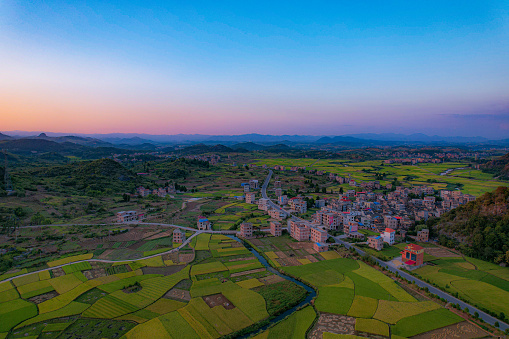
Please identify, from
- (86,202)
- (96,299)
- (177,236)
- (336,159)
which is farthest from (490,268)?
(336,159)

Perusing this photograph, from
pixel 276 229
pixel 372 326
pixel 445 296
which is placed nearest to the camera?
pixel 372 326

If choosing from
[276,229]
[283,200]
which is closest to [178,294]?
[276,229]

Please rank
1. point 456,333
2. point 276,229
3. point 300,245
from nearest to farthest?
1. point 456,333
2. point 300,245
3. point 276,229

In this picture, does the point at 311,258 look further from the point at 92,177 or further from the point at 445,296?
the point at 92,177

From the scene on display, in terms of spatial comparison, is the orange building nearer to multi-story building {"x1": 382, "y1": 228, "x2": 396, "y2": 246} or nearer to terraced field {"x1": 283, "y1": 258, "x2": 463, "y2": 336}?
terraced field {"x1": 283, "y1": 258, "x2": 463, "y2": 336}

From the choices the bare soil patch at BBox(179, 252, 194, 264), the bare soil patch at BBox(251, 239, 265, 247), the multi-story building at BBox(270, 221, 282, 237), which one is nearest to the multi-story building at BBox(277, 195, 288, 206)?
the multi-story building at BBox(270, 221, 282, 237)

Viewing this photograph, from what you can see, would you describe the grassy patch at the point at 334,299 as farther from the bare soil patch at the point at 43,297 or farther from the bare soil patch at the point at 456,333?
the bare soil patch at the point at 43,297
